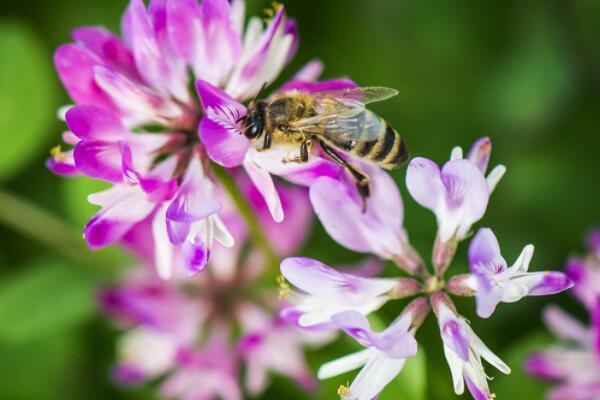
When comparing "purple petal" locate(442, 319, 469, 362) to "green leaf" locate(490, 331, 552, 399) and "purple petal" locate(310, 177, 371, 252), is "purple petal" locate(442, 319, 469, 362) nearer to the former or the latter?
"purple petal" locate(310, 177, 371, 252)

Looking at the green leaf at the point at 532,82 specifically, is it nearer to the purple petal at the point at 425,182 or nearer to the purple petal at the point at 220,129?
the purple petal at the point at 425,182

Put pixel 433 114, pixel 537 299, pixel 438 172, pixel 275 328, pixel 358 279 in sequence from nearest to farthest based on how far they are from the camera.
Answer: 1. pixel 438 172
2. pixel 358 279
3. pixel 275 328
4. pixel 537 299
5. pixel 433 114

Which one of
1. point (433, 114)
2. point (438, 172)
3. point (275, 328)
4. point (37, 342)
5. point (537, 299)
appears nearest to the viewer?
point (438, 172)

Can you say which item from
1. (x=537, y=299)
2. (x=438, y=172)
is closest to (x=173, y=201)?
(x=438, y=172)

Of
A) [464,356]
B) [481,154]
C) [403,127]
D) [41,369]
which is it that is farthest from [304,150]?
[41,369]

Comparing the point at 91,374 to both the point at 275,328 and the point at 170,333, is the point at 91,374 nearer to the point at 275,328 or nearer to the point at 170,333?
the point at 170,333

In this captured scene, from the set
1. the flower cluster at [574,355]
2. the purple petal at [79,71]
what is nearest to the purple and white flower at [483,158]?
the flower cluster at [574,355]
